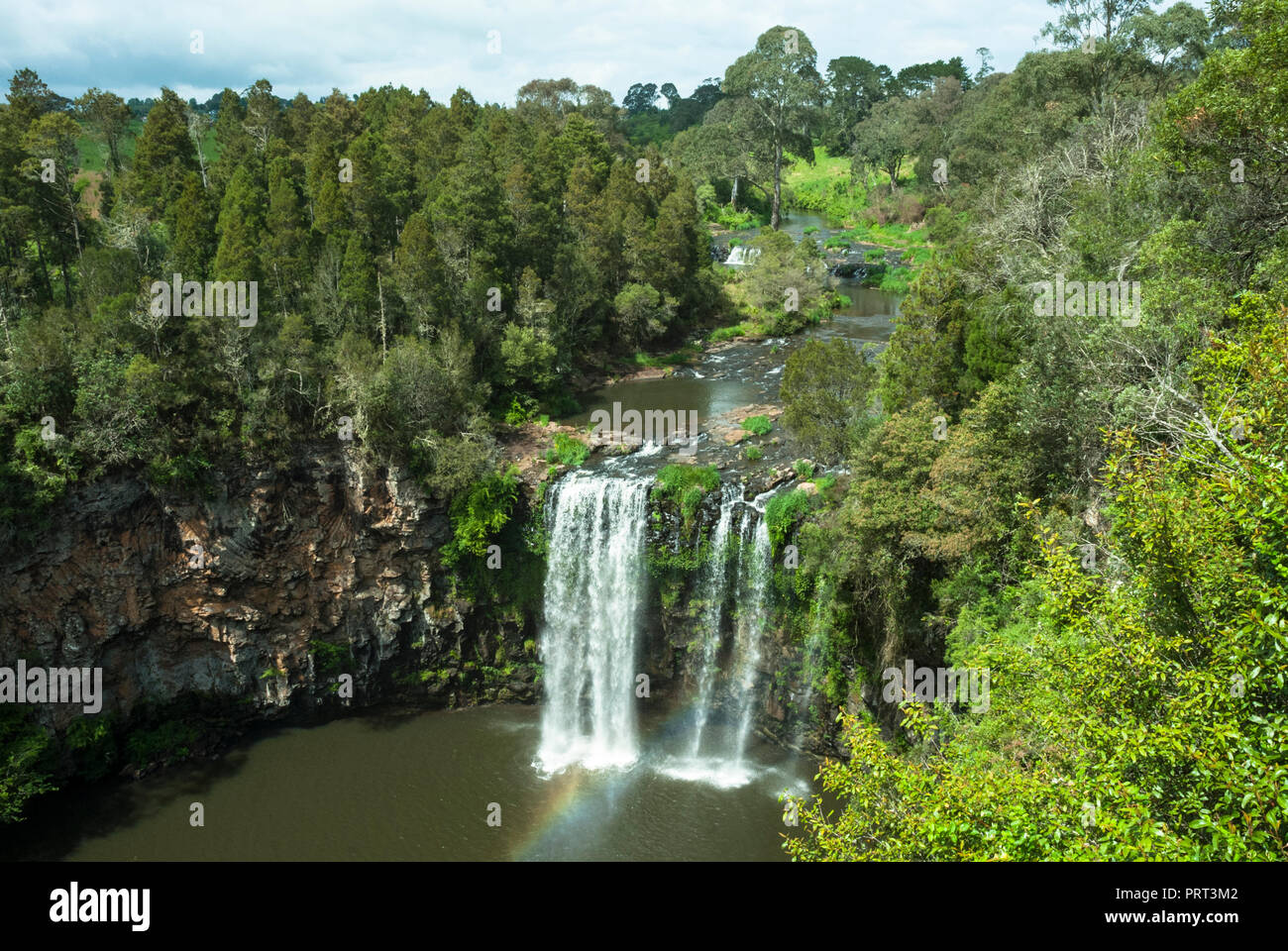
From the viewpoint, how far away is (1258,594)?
9195 mm

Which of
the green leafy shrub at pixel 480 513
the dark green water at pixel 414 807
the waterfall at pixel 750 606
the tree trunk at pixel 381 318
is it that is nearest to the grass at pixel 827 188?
the tree trunk at pixel 381 318

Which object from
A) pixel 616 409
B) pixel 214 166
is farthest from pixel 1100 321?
pixel 214 166

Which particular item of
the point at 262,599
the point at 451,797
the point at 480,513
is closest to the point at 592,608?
the point at 480,513

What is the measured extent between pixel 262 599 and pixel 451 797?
991 cm

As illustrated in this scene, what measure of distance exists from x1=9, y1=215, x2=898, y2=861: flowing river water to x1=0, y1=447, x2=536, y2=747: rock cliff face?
1.74 meters

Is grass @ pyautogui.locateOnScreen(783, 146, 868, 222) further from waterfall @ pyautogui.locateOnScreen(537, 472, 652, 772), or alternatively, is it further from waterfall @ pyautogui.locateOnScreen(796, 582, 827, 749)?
waterfall @ pyautogui.locateOnScreen(796, 582, 827, 749)

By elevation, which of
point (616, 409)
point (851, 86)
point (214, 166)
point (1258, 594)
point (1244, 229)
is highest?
point (851, 86)

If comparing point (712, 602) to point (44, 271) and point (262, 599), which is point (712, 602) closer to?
point (262, 599)

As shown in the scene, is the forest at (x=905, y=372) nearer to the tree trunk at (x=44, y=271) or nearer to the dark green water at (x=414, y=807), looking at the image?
the tree trunk at (x=44, y=271)

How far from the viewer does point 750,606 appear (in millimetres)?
28250

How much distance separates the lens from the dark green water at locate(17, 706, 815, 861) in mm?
24203
